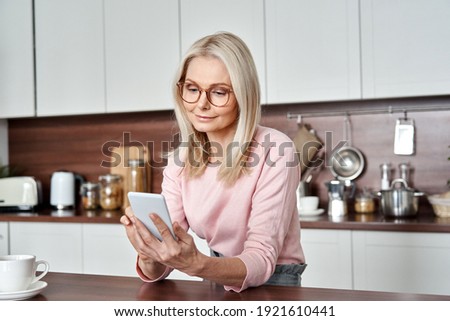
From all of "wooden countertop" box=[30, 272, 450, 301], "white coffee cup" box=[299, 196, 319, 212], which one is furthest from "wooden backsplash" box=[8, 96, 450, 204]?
"wooden countertop" box=[30, 272, 450, 301]

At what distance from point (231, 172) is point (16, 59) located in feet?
7.58

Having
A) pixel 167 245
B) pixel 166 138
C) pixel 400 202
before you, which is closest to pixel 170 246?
pixel 167 245

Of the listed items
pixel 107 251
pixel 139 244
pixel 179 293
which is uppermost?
pixel 139 244

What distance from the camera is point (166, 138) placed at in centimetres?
330

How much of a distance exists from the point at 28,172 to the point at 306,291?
9.36 feet

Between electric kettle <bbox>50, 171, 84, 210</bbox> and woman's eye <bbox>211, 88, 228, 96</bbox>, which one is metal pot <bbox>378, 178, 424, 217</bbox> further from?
electric kettle <bbox>50, 171, 84, 210</bbox>

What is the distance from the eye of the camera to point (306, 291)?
3.81ft

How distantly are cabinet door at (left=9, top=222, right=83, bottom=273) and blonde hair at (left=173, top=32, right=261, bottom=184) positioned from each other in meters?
1.67

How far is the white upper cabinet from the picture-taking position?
2797 millimetres

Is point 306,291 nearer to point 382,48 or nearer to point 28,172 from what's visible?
point 382,48

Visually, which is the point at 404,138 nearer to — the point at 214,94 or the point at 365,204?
the point at 365,204

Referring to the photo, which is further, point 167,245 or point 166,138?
point 166,138

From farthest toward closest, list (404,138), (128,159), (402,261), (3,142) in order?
(3,142), (128,159), (404,138), (402,261)

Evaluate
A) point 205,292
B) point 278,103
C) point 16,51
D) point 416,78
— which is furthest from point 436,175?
point 16,51
